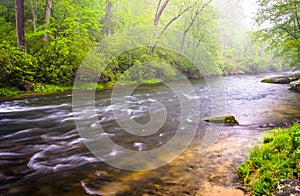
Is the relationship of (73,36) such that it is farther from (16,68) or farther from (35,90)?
(35,90)

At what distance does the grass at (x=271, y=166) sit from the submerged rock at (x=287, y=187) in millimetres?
89

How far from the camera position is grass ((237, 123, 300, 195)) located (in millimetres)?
2756

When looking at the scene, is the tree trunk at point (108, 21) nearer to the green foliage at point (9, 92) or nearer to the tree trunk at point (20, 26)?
the tree trunk at point (20, 26)

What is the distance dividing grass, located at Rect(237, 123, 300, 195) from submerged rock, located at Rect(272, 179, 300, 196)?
89 millimetres

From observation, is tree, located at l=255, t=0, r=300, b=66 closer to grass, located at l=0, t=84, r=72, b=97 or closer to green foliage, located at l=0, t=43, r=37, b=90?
grass, located at l=0, t=84, r=72, b=97

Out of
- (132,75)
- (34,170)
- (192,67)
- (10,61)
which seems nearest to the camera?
(34,170)

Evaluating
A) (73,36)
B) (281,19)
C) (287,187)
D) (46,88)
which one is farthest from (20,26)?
(281,19)

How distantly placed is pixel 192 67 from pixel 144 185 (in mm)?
28451

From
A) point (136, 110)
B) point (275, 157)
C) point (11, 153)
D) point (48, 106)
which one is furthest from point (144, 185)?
point (48, 106)

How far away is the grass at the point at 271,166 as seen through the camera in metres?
2.76

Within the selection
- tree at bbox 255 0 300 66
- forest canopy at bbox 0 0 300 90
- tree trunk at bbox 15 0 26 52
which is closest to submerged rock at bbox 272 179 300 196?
forest canopy at bbox 0 0 300 90

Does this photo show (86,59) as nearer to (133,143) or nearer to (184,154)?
(133,143)

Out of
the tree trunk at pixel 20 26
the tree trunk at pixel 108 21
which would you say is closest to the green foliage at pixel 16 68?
the tree trunk at pixel 20 26

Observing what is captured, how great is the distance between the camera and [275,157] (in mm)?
3281
